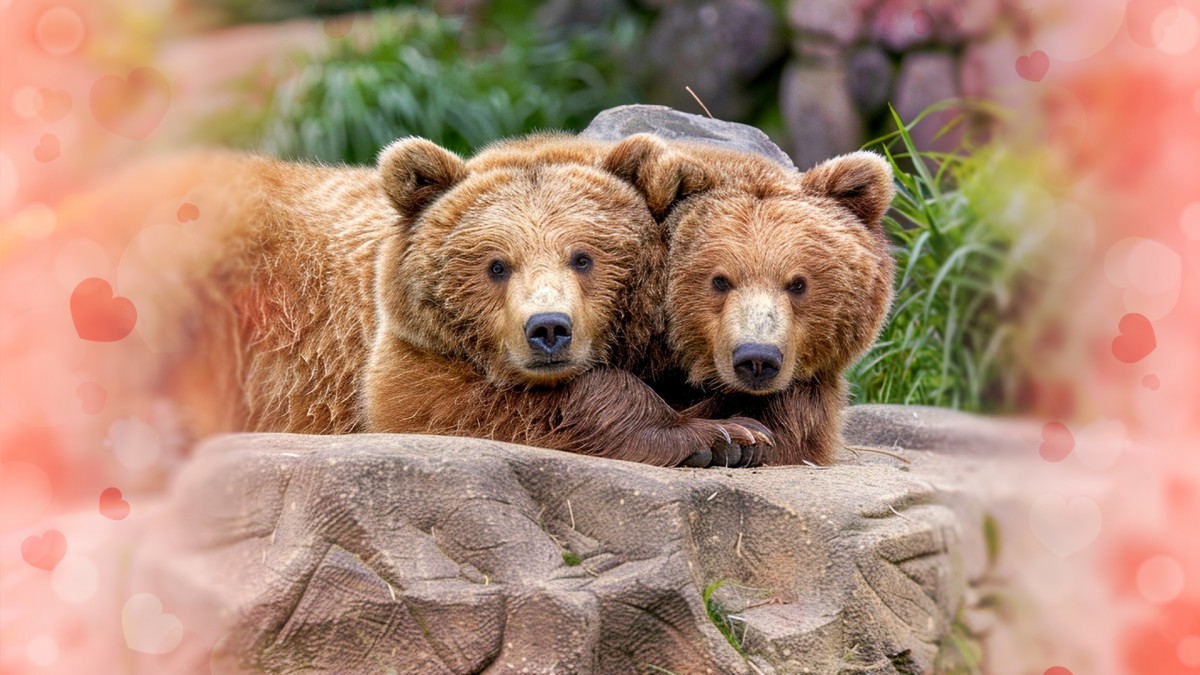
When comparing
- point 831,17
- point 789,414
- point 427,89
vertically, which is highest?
point 831,17

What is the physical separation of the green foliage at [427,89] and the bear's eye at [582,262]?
265 inches

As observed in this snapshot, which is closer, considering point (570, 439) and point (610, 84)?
point (570, 439)

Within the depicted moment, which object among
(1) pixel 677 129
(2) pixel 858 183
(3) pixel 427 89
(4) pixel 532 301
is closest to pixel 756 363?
(4) pixel 532 301

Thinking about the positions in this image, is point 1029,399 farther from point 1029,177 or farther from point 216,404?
point 216,404

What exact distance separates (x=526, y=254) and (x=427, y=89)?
7.79 m

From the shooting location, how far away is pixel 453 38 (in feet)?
41.7

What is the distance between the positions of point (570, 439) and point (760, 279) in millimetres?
809

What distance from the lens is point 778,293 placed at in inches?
155

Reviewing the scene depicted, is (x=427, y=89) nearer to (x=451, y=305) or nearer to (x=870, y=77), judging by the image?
(x=870, y=77)

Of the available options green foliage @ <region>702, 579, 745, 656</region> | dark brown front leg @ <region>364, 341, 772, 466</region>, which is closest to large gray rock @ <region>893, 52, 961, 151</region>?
dark brown front leg @ <region>364, 341, 772, 466</region>

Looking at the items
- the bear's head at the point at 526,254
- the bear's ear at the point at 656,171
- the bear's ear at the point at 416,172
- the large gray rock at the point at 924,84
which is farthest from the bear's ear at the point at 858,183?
the large gray rock at the point at 924,84

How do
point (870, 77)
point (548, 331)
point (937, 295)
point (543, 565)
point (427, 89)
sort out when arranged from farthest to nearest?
point (427, 89), point (870, 77), point (937, 295), point (548, 331), point (543, 565)

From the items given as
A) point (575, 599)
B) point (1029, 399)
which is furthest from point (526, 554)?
point (1029, 399)

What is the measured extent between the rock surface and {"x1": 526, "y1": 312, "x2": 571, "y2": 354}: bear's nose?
0.38 m
